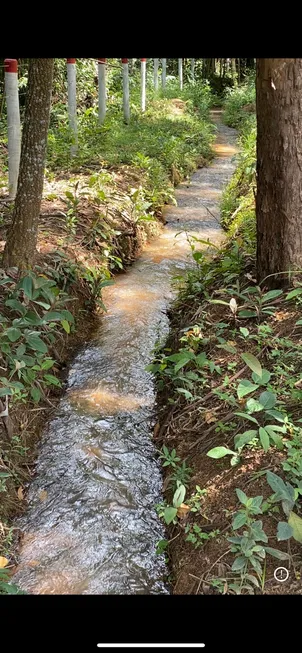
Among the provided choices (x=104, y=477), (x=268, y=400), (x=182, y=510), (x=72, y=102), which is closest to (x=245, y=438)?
(x=268, y=400)

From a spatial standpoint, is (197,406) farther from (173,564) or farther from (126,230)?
(126,230)

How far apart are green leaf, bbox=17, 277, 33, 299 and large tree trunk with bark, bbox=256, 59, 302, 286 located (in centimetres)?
173

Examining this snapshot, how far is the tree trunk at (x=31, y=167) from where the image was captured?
4.02m

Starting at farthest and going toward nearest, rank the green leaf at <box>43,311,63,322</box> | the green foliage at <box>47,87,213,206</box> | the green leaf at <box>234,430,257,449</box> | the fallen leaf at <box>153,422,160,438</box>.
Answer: the green foliage at <box>47,87,213,206</box> < the green leaf at <box>43,311,63,322</box> < the fallen leaf at <box>153,422,160,438</box> < the green leaf at <box>234,430,257,449</box>

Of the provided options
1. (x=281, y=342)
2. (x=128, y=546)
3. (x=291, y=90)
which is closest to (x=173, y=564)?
(x=128, y=546)

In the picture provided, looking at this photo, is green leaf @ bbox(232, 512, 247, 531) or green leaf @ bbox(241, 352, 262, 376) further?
green leaf @ bbox(241, 352, 262, 376)

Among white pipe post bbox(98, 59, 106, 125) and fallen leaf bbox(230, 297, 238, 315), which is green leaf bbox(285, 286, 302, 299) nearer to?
fallen leaf bbox(230, 297, 238, 315)

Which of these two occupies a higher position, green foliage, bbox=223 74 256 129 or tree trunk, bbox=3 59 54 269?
green foliage, bbox=223 74 256 129

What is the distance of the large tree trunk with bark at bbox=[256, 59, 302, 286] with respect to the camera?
3561mm

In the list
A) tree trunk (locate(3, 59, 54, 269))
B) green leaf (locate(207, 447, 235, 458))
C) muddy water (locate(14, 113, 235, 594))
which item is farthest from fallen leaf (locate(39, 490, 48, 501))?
tree trunk (locate(3, 59, 54, 269))

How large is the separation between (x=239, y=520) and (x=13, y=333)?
2.06 m

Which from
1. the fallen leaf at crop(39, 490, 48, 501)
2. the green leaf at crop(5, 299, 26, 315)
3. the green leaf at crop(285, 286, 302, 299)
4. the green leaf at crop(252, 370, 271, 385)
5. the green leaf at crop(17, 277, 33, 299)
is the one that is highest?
the green leaf at crop(17, 277, 33, 299)

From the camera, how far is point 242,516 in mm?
2359
